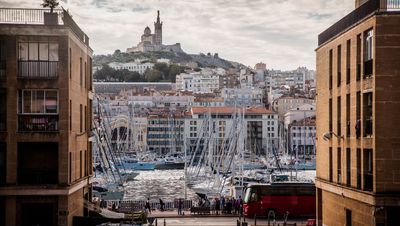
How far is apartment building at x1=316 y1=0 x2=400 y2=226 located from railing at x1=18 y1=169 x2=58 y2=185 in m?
14.2

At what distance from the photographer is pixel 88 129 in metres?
48.3

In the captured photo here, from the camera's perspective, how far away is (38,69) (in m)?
38.9

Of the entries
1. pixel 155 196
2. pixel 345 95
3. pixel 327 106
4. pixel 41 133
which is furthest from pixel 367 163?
pixel 155 196

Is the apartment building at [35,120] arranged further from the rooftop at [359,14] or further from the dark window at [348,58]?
the dark window at [348,58]

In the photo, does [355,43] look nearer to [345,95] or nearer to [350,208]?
Result: [345,95]

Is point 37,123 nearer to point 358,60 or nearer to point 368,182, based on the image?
point 358,60

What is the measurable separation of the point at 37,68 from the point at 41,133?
10.8ft

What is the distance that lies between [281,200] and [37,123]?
23.5 meters

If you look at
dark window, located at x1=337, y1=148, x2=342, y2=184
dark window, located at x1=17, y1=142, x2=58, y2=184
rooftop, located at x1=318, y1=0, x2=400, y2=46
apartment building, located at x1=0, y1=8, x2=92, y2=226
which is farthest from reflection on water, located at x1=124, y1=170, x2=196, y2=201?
dark window, located at x1=337, y1=148, x2=342, y2=184

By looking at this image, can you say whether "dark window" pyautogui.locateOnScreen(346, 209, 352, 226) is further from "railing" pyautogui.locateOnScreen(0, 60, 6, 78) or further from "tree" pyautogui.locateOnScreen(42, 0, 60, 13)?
"tree" pyautogui.locateOnScreen(42, 0, 60, 13)

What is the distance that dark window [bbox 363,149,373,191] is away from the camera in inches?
1281

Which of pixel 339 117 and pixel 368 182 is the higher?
pixel 339 117

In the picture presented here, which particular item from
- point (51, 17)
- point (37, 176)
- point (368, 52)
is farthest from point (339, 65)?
point (37, 176)

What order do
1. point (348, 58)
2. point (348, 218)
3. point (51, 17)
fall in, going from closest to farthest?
point (348, 58) → point (348, 218) → point (51, 17)
